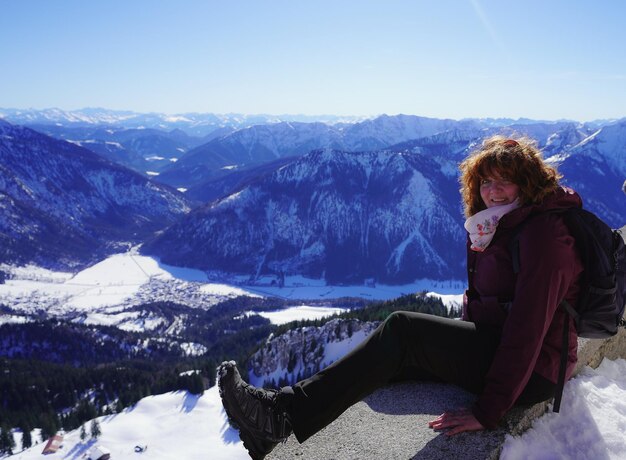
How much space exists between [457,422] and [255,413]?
8.47ft

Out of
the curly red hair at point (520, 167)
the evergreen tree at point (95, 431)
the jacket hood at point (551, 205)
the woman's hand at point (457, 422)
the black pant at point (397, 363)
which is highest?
the curly red hair at point (520, 167)

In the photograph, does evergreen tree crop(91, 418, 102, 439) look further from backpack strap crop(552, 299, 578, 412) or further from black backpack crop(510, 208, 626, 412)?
black backpack crop(510, 208, 626, 412)

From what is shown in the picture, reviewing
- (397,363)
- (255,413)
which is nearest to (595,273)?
(397,363)

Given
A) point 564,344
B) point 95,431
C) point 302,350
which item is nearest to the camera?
point 564,344

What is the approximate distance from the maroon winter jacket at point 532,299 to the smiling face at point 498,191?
33cm

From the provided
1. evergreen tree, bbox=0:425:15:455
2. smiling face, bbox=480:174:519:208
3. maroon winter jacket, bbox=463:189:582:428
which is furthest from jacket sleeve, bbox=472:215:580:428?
evergreen tree, bbox=0:425:15:455

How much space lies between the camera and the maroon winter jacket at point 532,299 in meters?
5.32

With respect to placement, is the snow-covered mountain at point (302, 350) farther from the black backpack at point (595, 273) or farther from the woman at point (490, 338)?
the black backpack at point (595, 273)

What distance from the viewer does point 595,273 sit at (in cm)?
555

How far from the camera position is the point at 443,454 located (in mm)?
5938

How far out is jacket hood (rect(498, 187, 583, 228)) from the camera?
5652 mm

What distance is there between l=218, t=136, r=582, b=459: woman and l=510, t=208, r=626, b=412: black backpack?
0.31 ft

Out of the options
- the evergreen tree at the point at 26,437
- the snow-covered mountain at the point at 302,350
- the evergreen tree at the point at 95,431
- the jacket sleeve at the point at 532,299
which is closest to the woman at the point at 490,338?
the jacket sleeve at the point at 532,299

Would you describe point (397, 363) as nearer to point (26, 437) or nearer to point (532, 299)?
point (532, 299)
